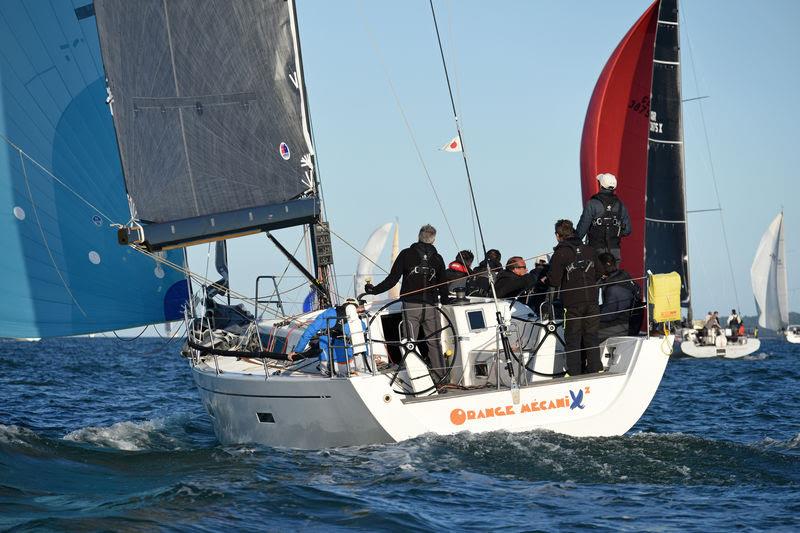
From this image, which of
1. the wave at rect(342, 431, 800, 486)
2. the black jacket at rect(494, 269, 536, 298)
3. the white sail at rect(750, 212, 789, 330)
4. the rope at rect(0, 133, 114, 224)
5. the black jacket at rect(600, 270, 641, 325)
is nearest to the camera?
the wave at rect(342, 431, 800, 486)

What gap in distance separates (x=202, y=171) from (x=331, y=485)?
14.2 feet

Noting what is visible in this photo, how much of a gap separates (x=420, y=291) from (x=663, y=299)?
2237 mm

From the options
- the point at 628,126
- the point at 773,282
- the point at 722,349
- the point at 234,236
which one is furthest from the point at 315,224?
the point at 773,282

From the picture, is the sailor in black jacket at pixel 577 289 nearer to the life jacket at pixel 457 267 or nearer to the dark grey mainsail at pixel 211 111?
the life jacket at pixel 457 267

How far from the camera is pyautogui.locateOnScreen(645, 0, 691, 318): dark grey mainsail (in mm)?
32281

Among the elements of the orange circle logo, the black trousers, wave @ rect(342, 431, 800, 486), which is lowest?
A: wave @ rect(342, 431, 800, 486)

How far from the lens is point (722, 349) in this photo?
35.3m

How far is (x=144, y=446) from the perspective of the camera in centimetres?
1076

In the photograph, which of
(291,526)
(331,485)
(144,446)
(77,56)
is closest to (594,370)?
(331,485)

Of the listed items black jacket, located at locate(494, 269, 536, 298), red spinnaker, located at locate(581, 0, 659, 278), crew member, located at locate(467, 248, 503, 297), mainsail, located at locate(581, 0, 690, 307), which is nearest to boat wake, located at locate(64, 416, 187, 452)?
crew member, located at locate(467, 248, 503, 297)

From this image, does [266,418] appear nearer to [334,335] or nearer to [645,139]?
[334,335]

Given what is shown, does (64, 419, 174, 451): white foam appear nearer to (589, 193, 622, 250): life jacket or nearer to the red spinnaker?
(589, 193, 622, 250): life jacket

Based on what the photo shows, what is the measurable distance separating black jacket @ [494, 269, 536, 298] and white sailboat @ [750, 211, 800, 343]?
4352cm

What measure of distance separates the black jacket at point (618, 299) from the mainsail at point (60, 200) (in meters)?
6.19
